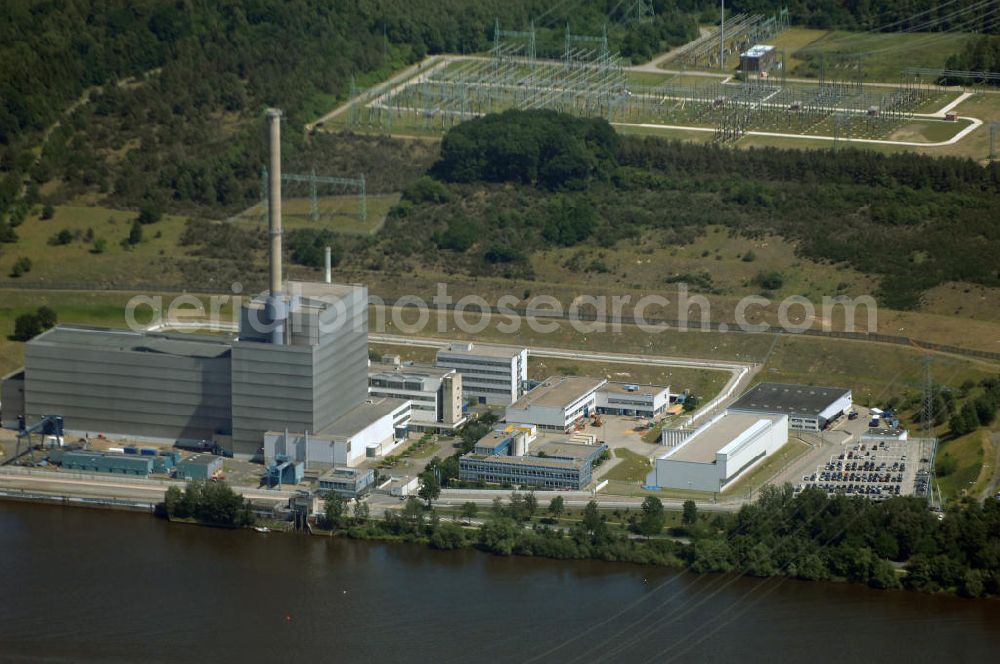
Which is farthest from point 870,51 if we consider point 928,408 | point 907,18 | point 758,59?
point 928,408

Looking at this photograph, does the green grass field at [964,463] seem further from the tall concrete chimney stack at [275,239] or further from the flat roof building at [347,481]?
the tall concrete chimney stack at [275,239]

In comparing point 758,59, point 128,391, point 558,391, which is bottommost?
point 558,391

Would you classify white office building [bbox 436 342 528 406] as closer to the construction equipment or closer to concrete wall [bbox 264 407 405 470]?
concrete wall [bbox 264 407 405 470]

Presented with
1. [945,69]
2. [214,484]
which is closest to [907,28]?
[945,69]

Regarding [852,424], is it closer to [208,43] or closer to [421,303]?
[421,303]

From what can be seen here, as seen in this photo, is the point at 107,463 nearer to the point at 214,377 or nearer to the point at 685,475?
the point at 214,377

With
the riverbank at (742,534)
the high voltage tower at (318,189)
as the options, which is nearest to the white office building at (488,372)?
the riverbank at (742,534)
